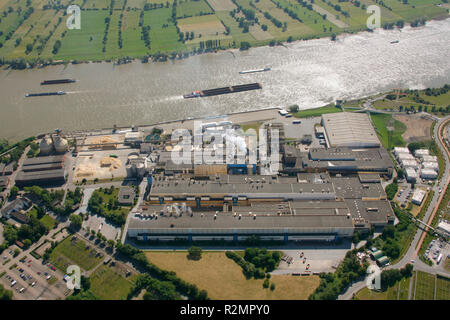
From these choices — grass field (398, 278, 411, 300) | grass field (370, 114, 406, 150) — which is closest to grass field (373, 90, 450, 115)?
grass field (370, 114, 406, 150)

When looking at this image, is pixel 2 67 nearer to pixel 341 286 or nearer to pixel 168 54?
pixel 168 54

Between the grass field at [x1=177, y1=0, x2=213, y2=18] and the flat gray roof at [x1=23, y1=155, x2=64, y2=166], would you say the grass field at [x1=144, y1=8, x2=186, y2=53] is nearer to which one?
the grass field at [x1=177, y1=0, x2=213, y2=18]

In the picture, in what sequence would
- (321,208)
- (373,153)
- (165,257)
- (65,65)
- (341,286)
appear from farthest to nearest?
1. (65,65)
2. (373,153)
3. (321,208)
4. (165,257)
5. (341,286)

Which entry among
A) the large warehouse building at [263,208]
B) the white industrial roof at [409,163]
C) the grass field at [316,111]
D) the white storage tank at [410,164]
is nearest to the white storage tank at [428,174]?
the white storage tank at [410,164]

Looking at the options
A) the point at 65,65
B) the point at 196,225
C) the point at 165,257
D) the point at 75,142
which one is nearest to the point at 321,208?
the point at 196,225

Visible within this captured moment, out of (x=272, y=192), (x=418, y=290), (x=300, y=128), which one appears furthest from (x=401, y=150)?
(x=418, y=290)
